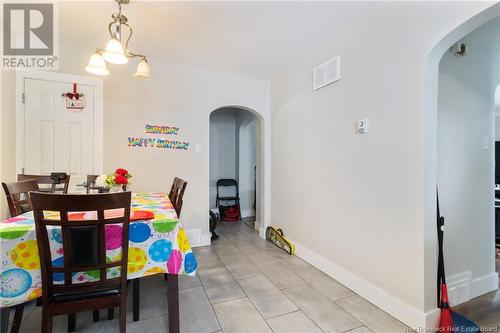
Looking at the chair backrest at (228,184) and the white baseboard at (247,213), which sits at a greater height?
the chair backrest at (228,184)

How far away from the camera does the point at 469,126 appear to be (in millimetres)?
1985

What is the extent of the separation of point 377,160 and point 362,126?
13.0 inches

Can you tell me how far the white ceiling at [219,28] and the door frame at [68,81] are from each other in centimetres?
40

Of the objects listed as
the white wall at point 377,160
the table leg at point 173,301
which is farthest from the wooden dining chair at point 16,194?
the white wall at point 377,160

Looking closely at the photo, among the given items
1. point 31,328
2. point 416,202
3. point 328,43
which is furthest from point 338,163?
point 31,328

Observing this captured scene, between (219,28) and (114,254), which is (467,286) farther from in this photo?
(219,28)

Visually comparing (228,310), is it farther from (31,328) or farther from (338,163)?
(338,163)

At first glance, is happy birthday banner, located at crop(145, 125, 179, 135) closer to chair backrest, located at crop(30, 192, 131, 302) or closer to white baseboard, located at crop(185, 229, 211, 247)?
white baseboard, located at crop(185, 229, 211, 247)

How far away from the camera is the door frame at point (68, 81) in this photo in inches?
99.0

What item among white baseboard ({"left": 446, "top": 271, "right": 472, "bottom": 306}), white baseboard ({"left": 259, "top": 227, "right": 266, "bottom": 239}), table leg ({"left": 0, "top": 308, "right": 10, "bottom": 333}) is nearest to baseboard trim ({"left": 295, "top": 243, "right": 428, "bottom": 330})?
white baseboard ({"left": 446, "top": 271, "right": 472, "bottom": 306})

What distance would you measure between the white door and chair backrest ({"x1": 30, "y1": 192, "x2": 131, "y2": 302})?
1.86 metres

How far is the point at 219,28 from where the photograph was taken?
2.32 meters

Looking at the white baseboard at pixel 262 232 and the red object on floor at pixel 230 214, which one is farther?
the red object on floor at pixel 230 214

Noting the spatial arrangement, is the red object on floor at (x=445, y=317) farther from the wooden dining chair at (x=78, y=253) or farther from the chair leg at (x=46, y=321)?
the chair leg at (x=46, y=321)
